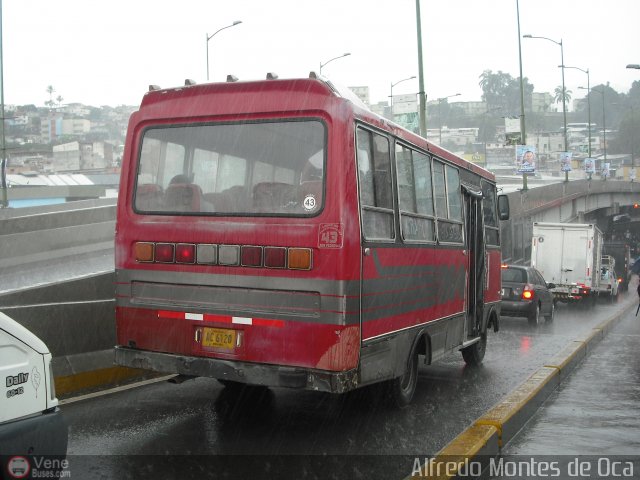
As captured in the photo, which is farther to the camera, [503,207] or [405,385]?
[503,207]

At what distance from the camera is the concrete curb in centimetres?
577

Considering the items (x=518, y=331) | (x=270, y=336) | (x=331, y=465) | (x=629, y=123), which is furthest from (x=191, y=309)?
(x=629, y=123)

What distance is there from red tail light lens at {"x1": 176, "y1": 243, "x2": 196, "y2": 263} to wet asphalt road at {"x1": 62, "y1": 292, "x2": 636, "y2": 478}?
4.92 feet

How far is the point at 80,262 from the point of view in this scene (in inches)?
1025

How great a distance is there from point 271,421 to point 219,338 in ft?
4.41

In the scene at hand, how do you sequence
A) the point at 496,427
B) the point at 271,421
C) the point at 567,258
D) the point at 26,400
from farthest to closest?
the point at 567,258 < the point at 271,421 < the point at 496,427 < the point at 26,400

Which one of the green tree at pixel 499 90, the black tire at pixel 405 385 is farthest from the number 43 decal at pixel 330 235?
the green tree at pixel 499 90

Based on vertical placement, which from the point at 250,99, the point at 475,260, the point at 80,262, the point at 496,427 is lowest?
the point at 496,427

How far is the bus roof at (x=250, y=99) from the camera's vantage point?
704 centimetres

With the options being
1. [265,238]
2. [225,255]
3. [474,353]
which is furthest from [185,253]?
[474,353]

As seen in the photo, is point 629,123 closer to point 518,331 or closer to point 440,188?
point 518,331

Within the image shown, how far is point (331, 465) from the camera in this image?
21.0ft

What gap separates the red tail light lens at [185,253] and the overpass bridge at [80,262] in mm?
2249

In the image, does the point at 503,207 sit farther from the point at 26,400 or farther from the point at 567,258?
the point at 567,258
